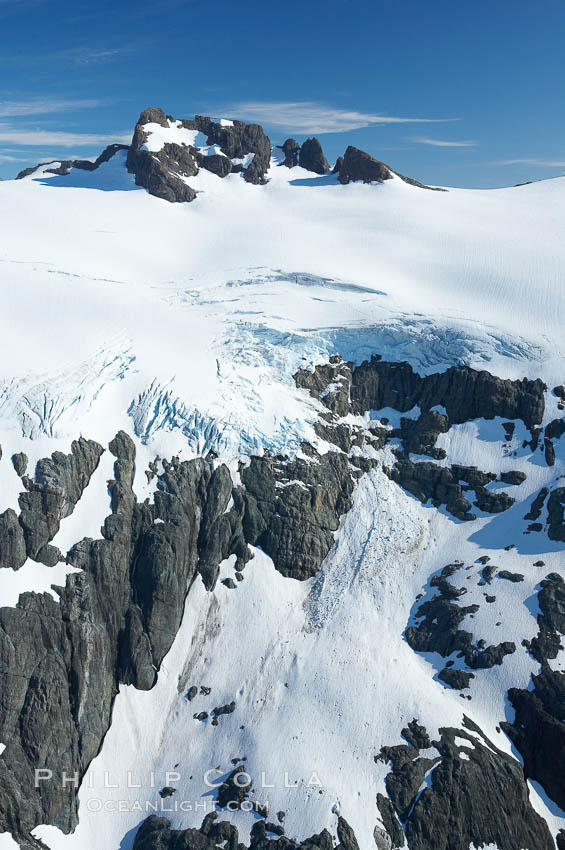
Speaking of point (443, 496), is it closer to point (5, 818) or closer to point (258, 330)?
point (258, 330)

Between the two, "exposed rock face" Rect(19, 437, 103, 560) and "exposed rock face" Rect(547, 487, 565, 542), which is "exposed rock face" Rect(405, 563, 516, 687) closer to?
"exposed rock face" Rect(547, 487, 565, 542)

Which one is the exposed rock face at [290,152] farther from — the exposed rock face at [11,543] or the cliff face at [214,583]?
the exposed rock face at [11,543]

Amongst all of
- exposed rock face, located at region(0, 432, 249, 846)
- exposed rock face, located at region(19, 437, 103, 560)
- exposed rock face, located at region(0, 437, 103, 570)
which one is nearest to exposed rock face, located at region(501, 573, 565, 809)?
exposed rock face, located at region(0, 432, 249, 846)

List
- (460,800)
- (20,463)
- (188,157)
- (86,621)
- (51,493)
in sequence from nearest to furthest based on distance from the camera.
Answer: (460,800), (86,621), (51,493), (20,463), (188,157)

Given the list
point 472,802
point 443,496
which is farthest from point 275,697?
point 443,496

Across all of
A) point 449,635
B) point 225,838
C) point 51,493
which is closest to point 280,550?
point 449,635

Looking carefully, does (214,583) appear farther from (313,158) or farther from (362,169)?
(313,158)

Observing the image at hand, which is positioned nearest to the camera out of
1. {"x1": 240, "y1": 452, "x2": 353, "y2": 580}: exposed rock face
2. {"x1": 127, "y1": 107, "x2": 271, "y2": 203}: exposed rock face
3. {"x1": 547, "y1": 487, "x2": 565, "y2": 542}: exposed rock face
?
{"x1": 547, "y1": 487, "x2": 565, "y2": 542}: exposed rock face
